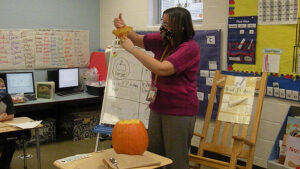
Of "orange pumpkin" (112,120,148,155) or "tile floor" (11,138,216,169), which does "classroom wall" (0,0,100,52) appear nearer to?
"tile floor" (11,138,216,169)

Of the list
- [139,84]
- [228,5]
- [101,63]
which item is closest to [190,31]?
[139,84]

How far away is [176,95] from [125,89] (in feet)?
4.47

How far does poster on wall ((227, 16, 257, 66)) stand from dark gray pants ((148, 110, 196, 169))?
4.71 feet


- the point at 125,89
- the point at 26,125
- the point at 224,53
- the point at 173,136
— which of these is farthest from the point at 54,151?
the point at 173,136

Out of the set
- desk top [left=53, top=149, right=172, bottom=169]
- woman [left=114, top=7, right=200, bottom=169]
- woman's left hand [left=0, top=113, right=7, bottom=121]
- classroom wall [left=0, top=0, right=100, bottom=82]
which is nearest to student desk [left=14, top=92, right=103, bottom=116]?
classroom wall [left=0, top=0, right=100, bottom=82]

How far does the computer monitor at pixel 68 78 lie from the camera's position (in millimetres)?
4688

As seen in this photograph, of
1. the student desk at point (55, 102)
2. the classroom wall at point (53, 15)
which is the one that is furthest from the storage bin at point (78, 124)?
the classroom wall at point (53, 15)

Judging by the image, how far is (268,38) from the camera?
9.98ft

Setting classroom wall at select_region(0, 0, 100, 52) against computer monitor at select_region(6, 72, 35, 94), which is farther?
classroom wall at select_region(0, 0, 100, 52)

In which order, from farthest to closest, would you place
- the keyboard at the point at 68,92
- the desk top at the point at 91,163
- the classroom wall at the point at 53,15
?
the keyboard at the point at 68,92 < the classroom wall at the point at 53,15 < the desk top at the point at 91,163

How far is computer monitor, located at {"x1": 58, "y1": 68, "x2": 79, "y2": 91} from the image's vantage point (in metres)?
4.69

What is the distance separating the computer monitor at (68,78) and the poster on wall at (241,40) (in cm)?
246

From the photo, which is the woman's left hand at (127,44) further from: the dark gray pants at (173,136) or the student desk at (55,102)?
the student desk at (55,102)

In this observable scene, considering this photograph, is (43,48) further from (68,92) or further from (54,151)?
(54,151)
